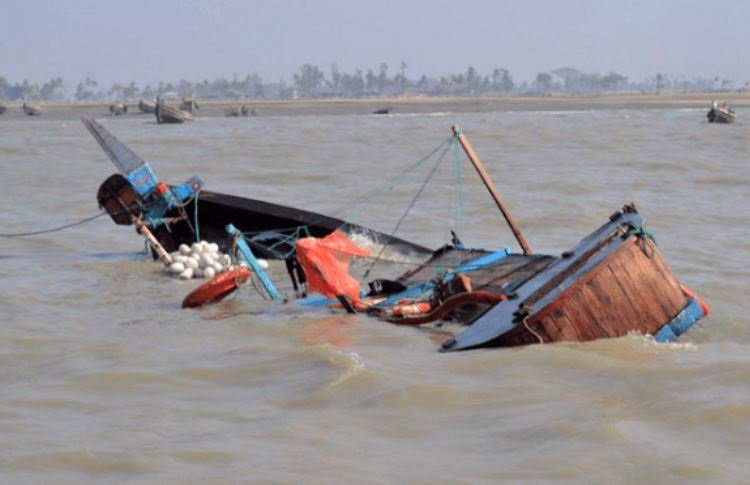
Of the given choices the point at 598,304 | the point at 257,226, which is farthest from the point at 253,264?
the point at 598,304

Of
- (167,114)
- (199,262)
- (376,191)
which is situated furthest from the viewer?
(167,114)

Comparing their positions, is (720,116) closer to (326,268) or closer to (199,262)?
(199,262)

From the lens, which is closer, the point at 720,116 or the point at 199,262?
the point at 199,262

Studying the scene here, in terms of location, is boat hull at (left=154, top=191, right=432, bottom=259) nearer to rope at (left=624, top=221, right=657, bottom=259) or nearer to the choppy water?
the choppy water

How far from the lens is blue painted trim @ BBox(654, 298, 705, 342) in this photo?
925 cm

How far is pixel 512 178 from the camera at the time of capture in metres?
25.8

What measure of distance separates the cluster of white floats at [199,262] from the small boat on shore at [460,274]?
1.20 feet

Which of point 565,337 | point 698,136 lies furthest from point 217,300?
point 698,136

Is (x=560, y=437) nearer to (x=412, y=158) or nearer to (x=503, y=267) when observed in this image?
(x=503, y=267)

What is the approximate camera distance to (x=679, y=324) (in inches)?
368

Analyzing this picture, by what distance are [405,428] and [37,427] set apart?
7.83ft

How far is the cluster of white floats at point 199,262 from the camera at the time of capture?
13.9 meters

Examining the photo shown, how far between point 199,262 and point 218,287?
2408mm

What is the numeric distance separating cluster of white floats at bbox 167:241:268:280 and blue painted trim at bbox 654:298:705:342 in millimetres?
5996
